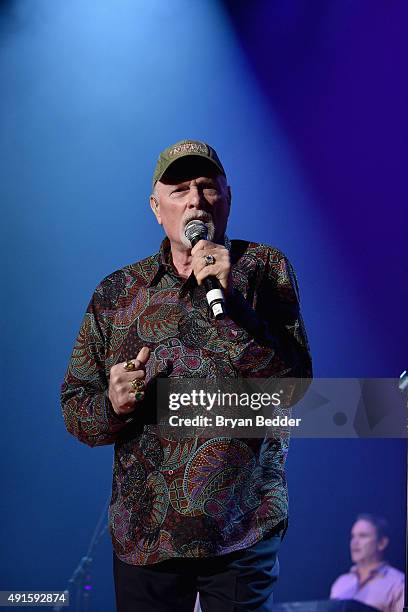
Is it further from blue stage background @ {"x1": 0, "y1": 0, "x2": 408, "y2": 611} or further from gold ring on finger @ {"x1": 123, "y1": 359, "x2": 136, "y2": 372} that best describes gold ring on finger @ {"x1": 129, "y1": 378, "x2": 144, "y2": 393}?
blue stage background @ {"x1": 0, "y1": 0, "x2": 408, "y2": 611}

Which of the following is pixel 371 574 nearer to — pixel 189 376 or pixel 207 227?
pixel 189 376

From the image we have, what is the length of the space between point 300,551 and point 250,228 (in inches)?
42.4

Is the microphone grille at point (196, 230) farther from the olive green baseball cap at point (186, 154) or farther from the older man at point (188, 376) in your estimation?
the olive green baseball cap at point (186, 154)

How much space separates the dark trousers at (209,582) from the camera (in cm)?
165

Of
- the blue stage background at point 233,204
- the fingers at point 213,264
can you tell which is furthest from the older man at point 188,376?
the blue stage background at point 233,204

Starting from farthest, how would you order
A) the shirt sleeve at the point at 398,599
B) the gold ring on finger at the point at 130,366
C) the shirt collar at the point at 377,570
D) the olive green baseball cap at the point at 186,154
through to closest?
the shirt collar at the point at 377,570 → the shirt sleeve at the point at 398,599 → the olive green baseball cap at the point at 186,154 → the gold ring on finger at the point at 130,366

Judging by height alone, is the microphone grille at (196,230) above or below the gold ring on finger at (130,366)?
above

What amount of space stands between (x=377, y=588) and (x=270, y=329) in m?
1.17

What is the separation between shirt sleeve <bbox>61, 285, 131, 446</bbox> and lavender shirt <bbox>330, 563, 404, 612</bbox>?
3.72ft

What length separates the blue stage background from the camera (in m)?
2.54

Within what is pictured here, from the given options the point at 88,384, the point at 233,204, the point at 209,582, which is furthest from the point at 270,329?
the point at 233,204

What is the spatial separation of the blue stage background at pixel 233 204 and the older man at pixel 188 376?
636mm

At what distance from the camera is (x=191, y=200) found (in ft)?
6.04

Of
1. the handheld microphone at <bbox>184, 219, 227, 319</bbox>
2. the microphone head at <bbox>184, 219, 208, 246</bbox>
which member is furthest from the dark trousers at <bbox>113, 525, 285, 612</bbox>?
the microphone head at <bbox>184, 219, 208, 246</bbox>
